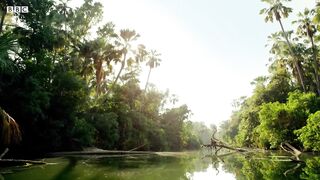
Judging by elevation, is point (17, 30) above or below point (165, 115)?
above

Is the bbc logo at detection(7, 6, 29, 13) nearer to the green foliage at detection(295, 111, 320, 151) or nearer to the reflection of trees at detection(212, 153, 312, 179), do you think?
the reflection of trees at detection(212, 153, 312, 179)

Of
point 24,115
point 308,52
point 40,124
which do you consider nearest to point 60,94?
point 40,124

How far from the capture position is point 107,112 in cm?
4234

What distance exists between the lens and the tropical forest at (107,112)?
1567 cm

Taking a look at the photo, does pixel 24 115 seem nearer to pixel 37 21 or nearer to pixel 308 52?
pixel 37 21

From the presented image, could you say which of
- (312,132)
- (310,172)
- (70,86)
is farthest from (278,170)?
(70,86)

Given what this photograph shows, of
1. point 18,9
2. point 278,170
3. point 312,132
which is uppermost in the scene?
point 18,9

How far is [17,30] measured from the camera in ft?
89.3

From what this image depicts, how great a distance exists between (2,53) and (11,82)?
1142 centimetres

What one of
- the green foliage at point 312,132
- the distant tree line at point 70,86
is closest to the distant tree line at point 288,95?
the green foliage at point 312,132

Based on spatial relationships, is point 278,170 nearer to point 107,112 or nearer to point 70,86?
point 70,86

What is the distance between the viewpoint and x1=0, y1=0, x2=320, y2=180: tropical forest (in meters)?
15.7

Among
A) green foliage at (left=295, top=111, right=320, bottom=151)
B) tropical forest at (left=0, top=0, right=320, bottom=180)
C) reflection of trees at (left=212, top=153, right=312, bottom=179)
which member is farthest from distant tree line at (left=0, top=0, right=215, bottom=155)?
green foliage at (left=295, top=111, right=320, bottom=151)

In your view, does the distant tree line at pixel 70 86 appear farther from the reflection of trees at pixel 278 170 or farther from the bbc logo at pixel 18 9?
the reflection of trees at pixel 278 170
